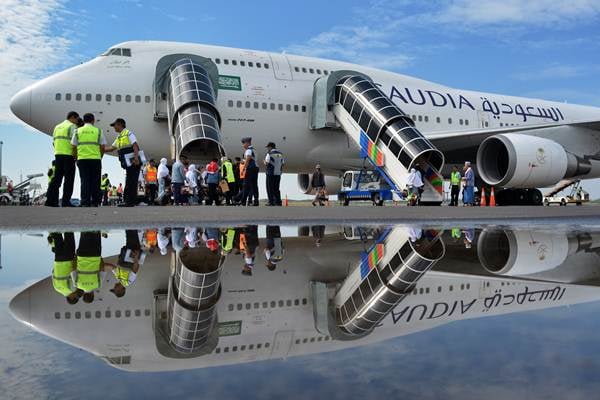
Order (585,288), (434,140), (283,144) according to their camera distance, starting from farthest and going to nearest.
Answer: (434,140) → (283,144) → (585,288)

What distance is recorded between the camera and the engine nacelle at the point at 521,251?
2.56 meters

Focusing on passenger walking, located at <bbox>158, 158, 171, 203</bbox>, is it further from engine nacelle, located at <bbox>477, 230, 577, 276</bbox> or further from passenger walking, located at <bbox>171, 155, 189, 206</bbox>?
engine nacelle, located at <bbox>477, 230, 577, 276</bbox>

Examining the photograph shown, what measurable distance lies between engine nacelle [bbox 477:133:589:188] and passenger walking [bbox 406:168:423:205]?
7.03ft

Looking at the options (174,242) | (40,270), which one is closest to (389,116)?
(174,242)

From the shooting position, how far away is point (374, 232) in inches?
182

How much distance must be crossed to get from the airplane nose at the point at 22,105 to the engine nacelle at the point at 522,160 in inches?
384

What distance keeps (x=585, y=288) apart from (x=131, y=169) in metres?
7.50

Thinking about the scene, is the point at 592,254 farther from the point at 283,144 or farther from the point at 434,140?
the point at 434,140

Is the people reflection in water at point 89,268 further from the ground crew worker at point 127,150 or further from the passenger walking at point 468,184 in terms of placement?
the passenger walking at point 468,184

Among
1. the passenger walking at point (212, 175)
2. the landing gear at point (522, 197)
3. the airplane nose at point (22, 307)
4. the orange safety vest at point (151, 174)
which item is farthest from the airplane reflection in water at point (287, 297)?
the landing gear at point (522, 197)

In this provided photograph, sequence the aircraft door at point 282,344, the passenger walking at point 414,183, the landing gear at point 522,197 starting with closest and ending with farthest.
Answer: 1. the aircraft door at point 282,344
2. the passenger walking at point 414,183
3. the landing gear at point 522,197

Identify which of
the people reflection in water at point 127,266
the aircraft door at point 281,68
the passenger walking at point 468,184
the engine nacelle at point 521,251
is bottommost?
the people reflection in water at point 127,266

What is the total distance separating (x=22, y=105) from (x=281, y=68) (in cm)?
573

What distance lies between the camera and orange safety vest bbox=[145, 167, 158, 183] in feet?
40.7
